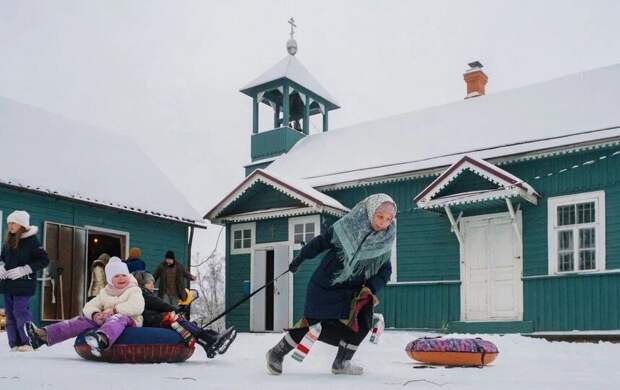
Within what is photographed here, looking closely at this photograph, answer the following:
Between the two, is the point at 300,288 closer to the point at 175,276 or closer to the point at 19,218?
the point at 175,276

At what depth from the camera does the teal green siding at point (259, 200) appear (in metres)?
17.5

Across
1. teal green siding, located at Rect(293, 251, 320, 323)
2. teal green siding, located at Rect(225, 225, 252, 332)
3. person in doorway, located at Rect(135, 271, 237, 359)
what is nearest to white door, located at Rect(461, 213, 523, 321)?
teal green siding, located at Rect(293, 251, 320, 323)

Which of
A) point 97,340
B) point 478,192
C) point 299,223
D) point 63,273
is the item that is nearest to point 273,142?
point 299,223

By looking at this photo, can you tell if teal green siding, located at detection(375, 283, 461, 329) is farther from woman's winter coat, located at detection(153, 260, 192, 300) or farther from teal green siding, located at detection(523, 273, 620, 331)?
woman's winter coat, located at detection(153, 260, 192, 300)

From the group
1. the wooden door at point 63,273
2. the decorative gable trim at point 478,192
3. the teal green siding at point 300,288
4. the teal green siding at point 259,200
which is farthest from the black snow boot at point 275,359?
the teal green siding at point 259,200

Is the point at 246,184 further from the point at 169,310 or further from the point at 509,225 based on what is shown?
the point at 169,310

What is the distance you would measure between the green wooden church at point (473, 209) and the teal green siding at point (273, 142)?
1164mm

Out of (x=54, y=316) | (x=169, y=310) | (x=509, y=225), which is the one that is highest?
(x=509, y=225)

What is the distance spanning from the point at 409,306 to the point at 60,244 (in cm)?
719

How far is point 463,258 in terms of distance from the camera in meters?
15.0

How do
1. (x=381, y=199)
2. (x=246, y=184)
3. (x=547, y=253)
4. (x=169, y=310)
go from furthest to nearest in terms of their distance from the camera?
(x=246, y=184) → (x=547, y=253) → (x=169, y=310) → (x=381, y=199)

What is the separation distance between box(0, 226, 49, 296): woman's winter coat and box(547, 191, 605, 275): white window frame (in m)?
9.24

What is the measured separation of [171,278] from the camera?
43.5 feet

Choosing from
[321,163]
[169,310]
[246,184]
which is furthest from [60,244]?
[169,310]
